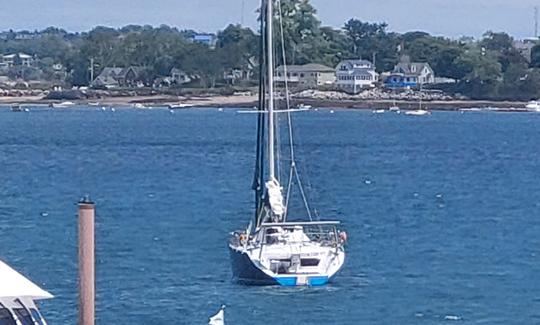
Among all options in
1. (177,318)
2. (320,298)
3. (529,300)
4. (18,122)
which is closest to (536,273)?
(529,300)

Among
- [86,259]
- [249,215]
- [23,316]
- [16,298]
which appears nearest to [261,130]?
[249,215]

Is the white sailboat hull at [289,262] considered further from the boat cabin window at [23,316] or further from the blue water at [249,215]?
the boat cabin window at [23,316]

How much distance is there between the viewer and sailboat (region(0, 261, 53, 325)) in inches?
570

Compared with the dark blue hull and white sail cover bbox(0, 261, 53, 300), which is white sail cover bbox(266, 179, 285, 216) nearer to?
the dark blue hull

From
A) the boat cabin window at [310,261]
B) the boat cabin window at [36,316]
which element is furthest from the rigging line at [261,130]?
the boat cabin window at [36,316]

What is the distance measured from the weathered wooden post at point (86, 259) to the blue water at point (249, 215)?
17.0 metres

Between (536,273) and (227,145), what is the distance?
8399cm

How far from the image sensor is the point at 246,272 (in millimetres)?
39750

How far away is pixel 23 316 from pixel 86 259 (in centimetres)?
269

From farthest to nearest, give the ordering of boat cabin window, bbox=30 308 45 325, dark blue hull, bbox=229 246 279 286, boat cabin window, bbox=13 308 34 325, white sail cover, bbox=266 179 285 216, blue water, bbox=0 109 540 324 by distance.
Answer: white sail cover, bbox=266 179 285 216 < dark blue hull, bbox=229 246 279 286 < blue water, bbox=0 109 540 324 < boat cabin window, bbox=30 308 45 325 < boat cabin window, bbox=13 308 34 325

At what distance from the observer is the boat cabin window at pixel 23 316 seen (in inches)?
576

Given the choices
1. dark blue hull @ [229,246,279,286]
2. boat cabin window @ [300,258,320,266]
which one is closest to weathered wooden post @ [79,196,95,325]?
dark blue hull @ [229,246,279,286]

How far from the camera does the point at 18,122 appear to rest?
622 feet

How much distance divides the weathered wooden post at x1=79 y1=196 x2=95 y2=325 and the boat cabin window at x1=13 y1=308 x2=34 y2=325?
104 inches
